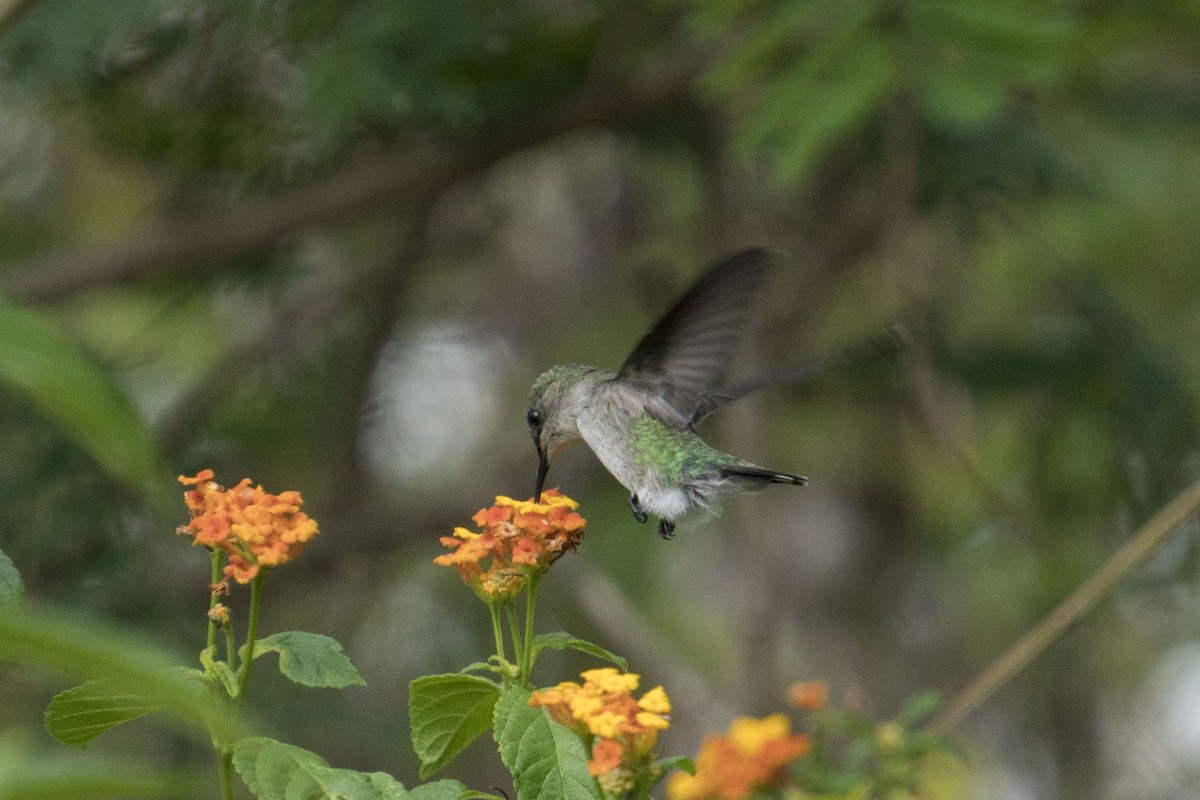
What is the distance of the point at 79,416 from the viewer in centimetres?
58

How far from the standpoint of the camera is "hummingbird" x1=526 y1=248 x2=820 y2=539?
2408mm

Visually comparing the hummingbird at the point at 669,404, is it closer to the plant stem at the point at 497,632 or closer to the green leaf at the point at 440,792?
the plant stem at the point at 497,632

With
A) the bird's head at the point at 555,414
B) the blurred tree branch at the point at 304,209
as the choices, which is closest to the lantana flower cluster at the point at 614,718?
the bird's head at the point at 555,414

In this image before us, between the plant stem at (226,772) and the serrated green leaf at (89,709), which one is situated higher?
the serrated green leaf at (89,709)

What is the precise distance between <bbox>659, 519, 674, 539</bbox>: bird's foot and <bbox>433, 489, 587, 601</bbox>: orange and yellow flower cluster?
0.95 m

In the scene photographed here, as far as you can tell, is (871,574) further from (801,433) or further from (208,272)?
(208,272)

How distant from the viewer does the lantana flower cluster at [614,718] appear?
51.5 inches

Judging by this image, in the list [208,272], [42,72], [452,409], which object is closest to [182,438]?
[208,272]

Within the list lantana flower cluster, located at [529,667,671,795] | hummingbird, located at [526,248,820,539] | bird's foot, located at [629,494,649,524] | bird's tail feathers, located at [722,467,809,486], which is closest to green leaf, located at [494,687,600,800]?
lantana flower cluster, located at [529,667,671,795]

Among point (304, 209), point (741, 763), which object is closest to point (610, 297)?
point (304, 209)

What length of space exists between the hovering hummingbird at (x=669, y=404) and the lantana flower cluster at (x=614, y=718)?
974 mm

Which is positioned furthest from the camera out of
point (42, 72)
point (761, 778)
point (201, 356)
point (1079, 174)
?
point (201, 356)

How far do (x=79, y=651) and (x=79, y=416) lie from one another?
0.35 ft

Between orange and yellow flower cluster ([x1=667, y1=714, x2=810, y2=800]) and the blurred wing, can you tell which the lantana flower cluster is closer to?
orange and yellow flower cluster ([x1=667, y1=714, x2=810, y2=800])
